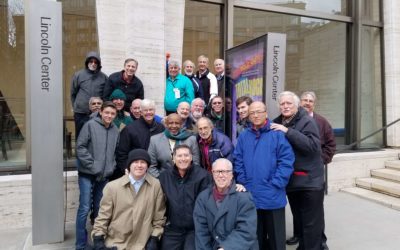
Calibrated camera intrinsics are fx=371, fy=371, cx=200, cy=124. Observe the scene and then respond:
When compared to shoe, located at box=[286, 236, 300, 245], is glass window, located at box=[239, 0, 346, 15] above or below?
above

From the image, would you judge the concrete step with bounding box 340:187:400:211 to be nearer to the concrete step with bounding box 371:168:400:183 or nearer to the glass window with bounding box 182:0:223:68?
the concrete step with bounding box 371:168:400:183

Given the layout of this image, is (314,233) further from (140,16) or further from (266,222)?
(140,16)

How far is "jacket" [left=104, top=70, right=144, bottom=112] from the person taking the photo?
16.0 feet

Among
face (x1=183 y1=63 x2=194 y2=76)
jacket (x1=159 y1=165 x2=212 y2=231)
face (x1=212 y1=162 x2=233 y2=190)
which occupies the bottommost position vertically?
jacket (x1=159 y1=165 x2=212 y2=231)

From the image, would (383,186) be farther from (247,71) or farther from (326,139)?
(247,71)

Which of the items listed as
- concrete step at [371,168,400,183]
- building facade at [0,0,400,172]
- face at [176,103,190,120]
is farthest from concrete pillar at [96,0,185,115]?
concrete step at [371,168,400,183]

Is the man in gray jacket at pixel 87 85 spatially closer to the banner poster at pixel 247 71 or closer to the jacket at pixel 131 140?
the jacket at pixel 131 140

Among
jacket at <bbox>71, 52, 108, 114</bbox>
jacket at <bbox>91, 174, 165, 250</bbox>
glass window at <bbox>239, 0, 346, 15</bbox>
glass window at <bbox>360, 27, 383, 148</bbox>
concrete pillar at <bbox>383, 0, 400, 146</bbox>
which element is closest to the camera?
jacket at <bbox>91, 174, 165, 250</bbox>

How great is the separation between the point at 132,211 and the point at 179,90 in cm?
252

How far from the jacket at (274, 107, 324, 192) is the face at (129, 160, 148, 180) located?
1363mm

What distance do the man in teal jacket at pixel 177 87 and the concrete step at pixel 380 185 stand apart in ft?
13.6

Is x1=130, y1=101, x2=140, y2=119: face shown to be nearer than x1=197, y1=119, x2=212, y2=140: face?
No

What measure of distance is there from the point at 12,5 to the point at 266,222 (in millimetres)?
5318

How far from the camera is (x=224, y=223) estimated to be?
3.15 metres
